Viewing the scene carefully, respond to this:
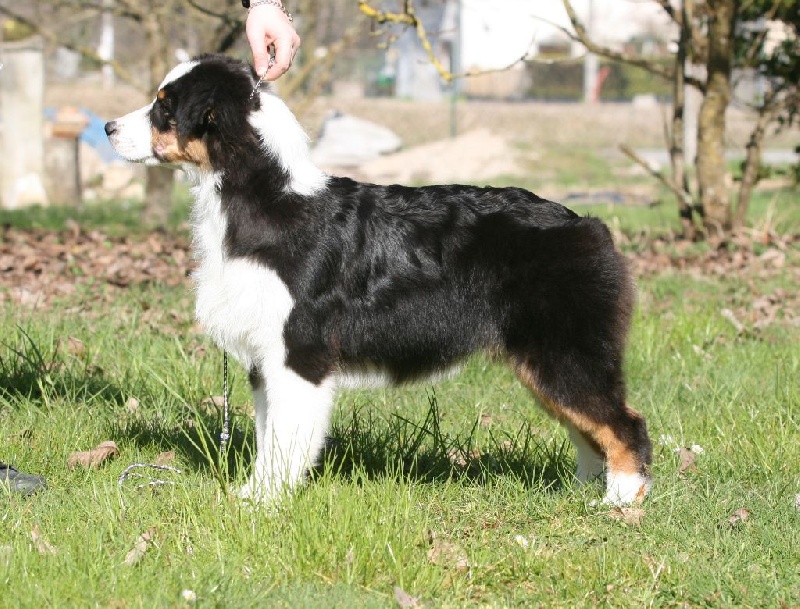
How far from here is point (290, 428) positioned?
3.79 metres

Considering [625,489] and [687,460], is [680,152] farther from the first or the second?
[625,489]

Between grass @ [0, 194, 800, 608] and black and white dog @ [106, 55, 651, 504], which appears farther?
black and white dog @ [106, 55, 651, 504]

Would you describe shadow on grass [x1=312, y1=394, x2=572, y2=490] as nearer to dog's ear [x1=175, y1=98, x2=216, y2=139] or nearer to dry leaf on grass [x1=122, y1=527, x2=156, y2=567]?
dry leaf on grass [x1=122, y1=527, x2=156, y2=567]

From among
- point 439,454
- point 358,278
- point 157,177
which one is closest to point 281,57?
point 358,278

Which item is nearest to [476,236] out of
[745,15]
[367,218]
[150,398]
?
[367,218]

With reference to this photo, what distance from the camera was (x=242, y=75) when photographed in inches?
151

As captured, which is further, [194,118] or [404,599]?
[194,118]

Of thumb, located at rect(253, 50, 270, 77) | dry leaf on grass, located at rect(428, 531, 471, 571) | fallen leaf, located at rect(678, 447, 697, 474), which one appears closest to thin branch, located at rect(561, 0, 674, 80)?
fallen leaf, located at rect(678, 447, 697, 474)

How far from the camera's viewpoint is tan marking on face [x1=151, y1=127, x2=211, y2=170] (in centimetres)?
384

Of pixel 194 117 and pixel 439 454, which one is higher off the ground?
pixel 194 117

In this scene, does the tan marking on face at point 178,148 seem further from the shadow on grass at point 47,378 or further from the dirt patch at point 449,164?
the dirt patch at point 449,164

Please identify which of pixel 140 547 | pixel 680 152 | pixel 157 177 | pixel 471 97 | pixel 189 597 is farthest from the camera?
pixel 471 97

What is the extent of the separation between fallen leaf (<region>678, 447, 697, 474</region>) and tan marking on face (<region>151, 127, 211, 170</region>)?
93.2 inches

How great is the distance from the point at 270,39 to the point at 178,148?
0.55 meters
